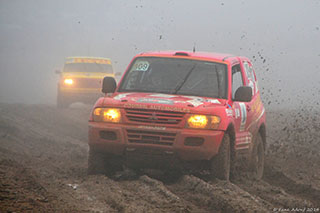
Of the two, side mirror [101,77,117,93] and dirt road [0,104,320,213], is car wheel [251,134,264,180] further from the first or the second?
side mirror [101,77,117,93]

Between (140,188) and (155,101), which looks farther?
(155,101)

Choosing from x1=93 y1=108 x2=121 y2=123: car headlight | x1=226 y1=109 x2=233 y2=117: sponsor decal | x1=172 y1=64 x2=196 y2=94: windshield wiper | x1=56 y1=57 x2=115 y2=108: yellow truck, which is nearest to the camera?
x1=93 y1=108 x2=121 y2=123: car headlight

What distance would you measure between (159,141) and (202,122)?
1.76 feet

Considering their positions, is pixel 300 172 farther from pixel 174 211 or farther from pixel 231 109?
pixel 174 211

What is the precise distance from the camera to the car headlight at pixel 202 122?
23.1ft

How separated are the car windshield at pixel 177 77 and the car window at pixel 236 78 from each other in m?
0.22

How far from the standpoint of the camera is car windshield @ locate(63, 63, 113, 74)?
20781mm

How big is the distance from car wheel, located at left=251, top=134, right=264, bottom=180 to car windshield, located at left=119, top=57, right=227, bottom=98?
4.85 ft

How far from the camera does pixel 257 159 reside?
9109 mm

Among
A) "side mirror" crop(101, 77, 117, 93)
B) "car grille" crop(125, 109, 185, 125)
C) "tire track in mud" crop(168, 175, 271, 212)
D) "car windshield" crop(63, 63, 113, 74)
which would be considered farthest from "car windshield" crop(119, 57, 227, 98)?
"car windshield" crop(63, 63, 113, 74)

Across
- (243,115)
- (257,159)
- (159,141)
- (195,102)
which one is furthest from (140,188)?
(257,159)

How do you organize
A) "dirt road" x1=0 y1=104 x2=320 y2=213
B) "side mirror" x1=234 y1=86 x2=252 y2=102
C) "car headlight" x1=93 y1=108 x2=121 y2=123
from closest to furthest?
"dirt road" x1=0 y1=104 x2=320 y2=213, "car headlight" x1=93 y1=108 x2=121 y2=123, "side mirror" x1=234 y1=86 x2=252 y2=102

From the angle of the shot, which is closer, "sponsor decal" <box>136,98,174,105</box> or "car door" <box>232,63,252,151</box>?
"sponsor decal" <box>136,98,174,105</box>

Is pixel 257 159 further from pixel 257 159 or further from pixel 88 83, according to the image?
pixel 88 83
